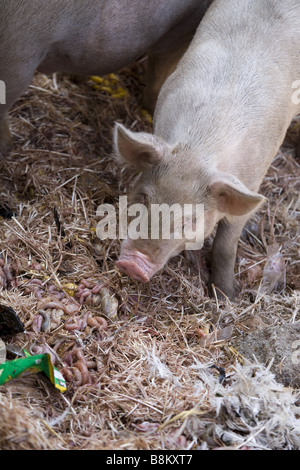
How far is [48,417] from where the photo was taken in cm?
294

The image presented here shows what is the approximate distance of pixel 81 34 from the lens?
4.02 meters

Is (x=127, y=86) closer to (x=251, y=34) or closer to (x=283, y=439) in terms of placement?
(x=251, y=34)

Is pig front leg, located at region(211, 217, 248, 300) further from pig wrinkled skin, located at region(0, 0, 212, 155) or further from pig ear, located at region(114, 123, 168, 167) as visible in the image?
pig wrinkled skin, located at region(0, 0, 212, 155)

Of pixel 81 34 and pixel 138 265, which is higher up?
pixel 81 34

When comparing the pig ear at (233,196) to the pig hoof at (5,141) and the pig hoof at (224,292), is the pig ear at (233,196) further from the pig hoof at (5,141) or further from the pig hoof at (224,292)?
the pig hoof at (5,141)

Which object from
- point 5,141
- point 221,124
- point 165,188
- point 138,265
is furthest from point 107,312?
point 5,141

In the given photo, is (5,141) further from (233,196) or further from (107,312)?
(233,196)

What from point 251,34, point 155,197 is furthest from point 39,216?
point 251,34

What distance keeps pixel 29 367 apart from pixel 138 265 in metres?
0.78

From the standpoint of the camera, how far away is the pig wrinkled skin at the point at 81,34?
146 inches

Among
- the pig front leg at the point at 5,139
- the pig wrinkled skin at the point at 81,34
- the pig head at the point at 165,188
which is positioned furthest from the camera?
the pig front leg at the point at 5,139

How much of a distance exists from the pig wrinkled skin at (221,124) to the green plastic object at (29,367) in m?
0.68

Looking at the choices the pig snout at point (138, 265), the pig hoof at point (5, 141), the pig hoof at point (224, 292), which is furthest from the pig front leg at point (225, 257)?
the pig hoof at point (5, 141)

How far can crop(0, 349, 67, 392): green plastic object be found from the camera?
3002 millimetres
